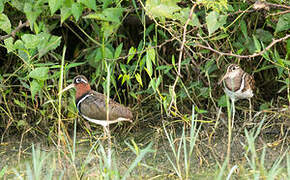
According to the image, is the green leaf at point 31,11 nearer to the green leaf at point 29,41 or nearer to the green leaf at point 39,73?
the green leaf at point 29,41

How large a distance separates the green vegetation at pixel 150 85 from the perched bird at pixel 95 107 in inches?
4.2

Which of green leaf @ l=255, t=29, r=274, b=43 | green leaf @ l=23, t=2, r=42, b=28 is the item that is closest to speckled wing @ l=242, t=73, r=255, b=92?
green leaf @ l=255, t=29, r=274, b=43

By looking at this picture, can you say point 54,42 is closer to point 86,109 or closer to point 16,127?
point 86,109

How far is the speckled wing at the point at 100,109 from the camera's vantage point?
4.43 meters

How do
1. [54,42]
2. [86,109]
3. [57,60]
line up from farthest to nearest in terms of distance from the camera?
[57,60] → [86,109] → [54,42]

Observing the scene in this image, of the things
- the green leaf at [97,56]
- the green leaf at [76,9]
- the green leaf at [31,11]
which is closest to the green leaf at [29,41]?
the green leaf at [31,11]

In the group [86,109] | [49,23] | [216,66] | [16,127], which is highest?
[49,23]

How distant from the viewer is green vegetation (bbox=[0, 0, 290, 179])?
3875 millimetres

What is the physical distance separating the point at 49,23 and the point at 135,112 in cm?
105

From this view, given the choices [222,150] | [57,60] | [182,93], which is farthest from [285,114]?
[57,60]

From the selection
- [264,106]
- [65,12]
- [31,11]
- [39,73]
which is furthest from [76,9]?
[264,106]

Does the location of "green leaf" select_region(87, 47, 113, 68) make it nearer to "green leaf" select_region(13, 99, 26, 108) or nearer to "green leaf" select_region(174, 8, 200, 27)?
"green leaf" select_region(13, 99, 26, 108)

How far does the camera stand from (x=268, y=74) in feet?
16.8

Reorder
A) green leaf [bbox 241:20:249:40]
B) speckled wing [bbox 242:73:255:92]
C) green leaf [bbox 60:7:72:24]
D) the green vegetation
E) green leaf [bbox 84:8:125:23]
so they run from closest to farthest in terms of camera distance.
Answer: the green vegetation
green leaf [bbox 60:7:72:24]
green leaf [bbox 84:8:125:23]
green leaf [bbox 241:20:249:40]
speckled wing [bbox 242:73:255:92]
